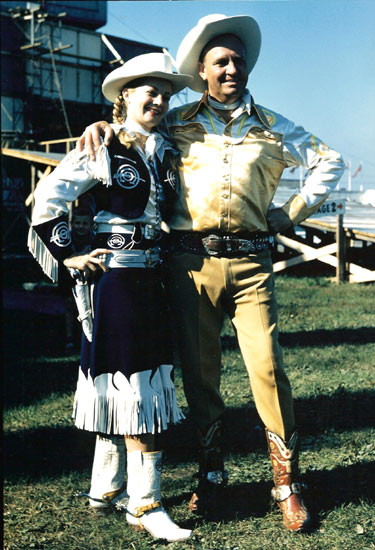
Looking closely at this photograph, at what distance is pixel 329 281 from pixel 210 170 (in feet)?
3.96

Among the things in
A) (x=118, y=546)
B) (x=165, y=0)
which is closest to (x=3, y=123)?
(x=165, y=0)

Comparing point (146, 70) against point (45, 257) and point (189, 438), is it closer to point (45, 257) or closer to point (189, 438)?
point (45, 257)

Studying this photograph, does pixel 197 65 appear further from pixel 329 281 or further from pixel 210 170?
pixel 329 281

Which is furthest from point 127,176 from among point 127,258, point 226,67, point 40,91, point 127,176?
point 40,91

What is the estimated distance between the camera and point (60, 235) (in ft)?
7.78

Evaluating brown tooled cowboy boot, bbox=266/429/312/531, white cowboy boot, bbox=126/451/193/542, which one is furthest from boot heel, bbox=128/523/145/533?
brown tooled cowboy boot, bbox=266/429/312/531

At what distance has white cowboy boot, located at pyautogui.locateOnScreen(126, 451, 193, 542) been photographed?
243 centimetres

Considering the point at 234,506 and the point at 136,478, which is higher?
the point at 136,478

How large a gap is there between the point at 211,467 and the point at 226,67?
1.69 metres

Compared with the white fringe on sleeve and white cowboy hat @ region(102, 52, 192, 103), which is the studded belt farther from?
white cowboy hat @ region(102, 52, 192, 103)

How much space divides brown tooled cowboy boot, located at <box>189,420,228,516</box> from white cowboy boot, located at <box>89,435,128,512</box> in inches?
12.8

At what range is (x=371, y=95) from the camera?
278 cm

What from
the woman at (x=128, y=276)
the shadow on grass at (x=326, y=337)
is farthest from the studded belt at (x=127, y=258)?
the shadow on grass at (x=326, y=337)

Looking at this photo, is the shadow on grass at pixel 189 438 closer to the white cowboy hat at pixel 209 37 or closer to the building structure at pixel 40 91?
the white cowboy hat at pixel 209 37
